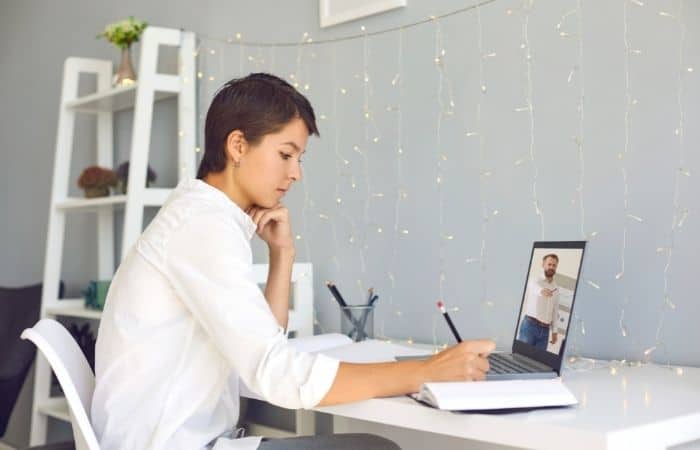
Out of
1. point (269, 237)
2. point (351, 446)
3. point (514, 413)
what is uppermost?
point (269, 237)

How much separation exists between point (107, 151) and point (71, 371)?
1861 millimetres

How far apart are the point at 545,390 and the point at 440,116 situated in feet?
3.19

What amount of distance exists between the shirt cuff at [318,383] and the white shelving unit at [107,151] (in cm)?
147

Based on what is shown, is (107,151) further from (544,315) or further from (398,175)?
(544,315)

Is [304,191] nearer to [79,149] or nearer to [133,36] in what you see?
[133,36]

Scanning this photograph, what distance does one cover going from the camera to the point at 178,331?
4.48 ft

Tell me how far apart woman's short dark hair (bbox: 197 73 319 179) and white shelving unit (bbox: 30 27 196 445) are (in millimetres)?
1156

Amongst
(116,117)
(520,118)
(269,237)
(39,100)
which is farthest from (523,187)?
(39,100)

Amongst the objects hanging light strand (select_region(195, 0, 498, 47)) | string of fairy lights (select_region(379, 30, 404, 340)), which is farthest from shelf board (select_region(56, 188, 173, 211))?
string of fairy lights (select_region(379, 30, 404, 340))

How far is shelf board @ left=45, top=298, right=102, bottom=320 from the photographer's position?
2883 millimetres

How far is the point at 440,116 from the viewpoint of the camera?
2094 millimetres

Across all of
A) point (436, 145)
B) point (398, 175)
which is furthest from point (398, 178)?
point (436, 145)

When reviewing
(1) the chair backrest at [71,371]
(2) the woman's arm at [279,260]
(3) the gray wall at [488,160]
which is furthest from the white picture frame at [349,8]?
(1) the chair backrest at [71,371]

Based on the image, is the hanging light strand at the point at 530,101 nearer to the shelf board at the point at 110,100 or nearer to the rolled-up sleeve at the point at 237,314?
the rolled-up sleeve at the point at 237,314
